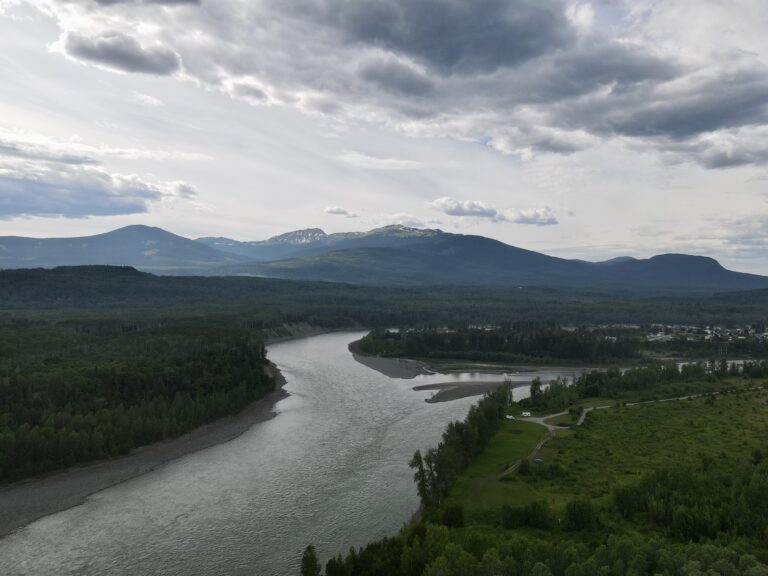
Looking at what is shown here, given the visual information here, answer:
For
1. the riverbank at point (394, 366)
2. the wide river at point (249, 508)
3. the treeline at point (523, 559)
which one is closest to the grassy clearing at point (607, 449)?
the wide river at point (249, 508)

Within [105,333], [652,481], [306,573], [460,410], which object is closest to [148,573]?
[306,573]

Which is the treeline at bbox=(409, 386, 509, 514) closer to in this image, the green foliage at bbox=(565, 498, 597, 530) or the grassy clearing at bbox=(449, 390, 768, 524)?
the grassy clearing at bbox=(449, 390, 768, 524)

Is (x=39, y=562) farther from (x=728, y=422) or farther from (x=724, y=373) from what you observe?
(x=724, y=373)

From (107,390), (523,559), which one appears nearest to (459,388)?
(107,390)

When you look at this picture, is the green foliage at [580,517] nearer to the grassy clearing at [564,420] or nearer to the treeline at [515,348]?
the grassy clearing at [564,420]

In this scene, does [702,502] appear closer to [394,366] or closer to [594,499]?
[594,499]
